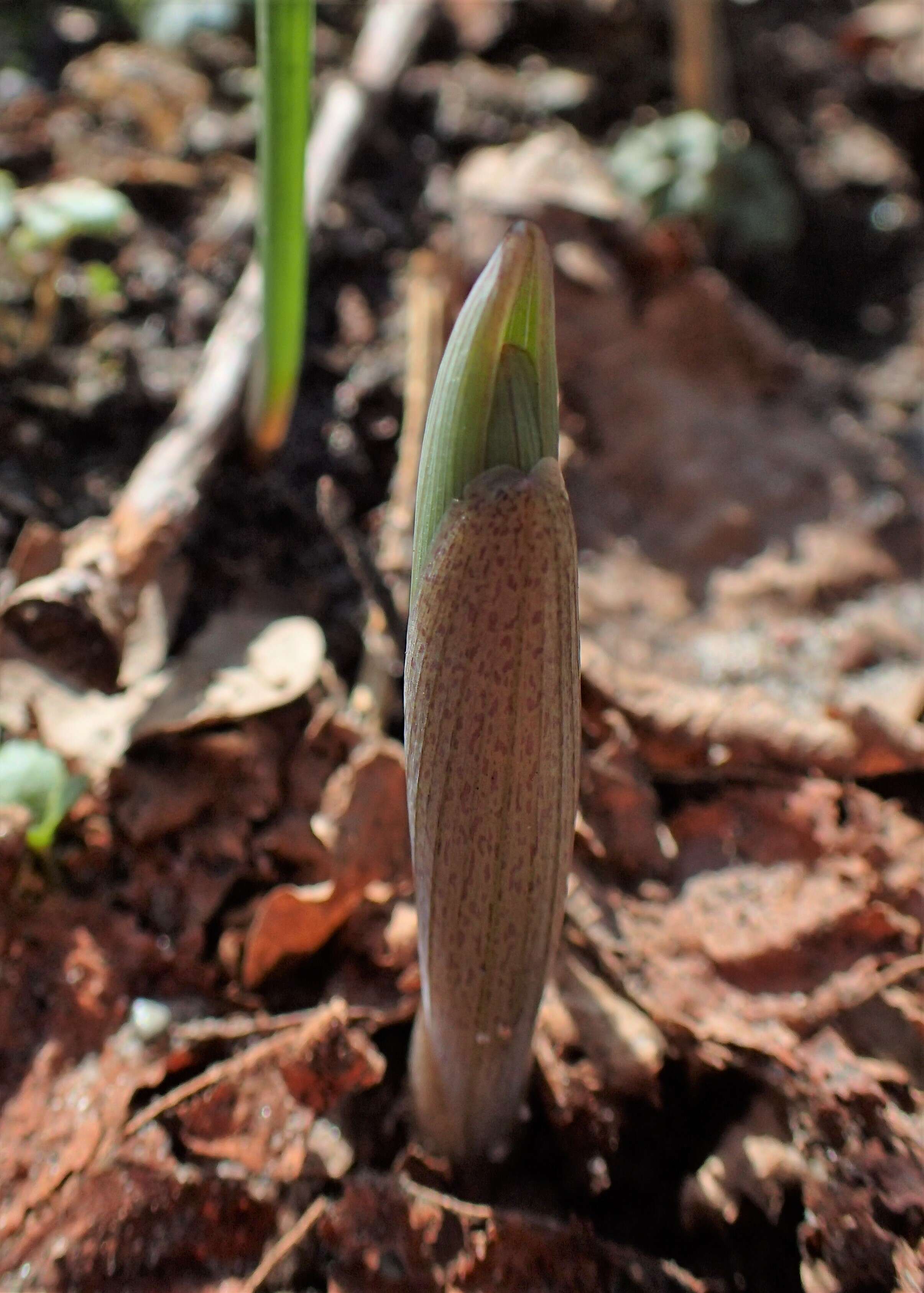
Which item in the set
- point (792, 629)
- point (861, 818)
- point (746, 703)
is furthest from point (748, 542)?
point (861, 818)

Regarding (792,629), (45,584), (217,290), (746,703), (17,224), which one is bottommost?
(792,629)

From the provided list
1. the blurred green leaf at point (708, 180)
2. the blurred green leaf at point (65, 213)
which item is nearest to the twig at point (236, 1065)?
the blurred green leaf at point (65, 213)

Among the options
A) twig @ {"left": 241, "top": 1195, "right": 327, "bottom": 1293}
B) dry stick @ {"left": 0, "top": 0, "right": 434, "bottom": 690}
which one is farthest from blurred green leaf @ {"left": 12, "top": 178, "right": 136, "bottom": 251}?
twig @ {"left": 241, "top": 1195, "right": 327, "bottom": 1293}

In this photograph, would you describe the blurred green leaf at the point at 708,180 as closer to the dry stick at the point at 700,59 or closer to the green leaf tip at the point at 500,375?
the dry stick at the point at 700,59

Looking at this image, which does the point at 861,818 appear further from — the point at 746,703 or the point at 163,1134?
the point at 163,1134

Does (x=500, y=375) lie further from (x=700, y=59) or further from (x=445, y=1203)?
(x=700, y=59)

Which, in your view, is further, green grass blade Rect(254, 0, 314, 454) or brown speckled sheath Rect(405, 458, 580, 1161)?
green grass blade Rect(254, 0, 314, 454)

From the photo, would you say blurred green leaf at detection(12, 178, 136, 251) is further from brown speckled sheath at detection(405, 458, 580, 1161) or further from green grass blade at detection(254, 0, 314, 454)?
brown speckled sheath at detection(405, 458, 580, 1161)
